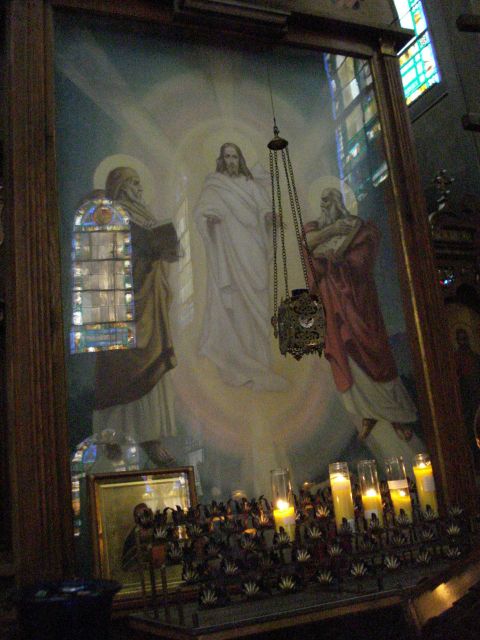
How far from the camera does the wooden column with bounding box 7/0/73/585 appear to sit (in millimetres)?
4387

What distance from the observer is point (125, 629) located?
4.35 m

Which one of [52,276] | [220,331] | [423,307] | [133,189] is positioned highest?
[133,189]

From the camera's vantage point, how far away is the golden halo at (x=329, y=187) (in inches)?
244

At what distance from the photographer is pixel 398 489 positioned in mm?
4848

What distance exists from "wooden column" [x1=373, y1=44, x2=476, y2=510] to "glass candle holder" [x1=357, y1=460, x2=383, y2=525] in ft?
3.85

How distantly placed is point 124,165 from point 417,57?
18.1 feet

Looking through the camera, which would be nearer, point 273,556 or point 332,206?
point 273,556

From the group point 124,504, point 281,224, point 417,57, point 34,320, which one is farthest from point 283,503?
point 417,57

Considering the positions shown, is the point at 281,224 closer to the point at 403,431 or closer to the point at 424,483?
the point at 403,431

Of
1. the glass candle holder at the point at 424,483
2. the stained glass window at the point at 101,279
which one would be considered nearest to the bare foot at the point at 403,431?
the glass candle holder at the point at 424,483

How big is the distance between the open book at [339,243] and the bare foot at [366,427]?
4.71 feet

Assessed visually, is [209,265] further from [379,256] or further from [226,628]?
[226,628]

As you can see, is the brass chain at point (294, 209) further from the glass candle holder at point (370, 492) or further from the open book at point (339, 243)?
the glass candle holder at point (370, 492)

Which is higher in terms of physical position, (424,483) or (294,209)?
(294,209)
